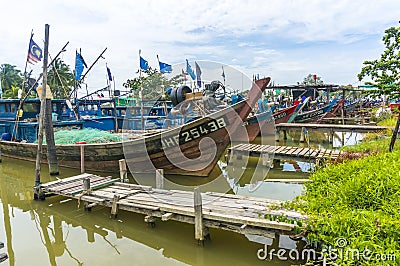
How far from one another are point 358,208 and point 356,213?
32cm

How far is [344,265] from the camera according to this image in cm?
268

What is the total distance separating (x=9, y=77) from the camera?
Answer: 40.6 meters

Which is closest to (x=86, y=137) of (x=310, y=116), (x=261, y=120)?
(x=261, y=120)

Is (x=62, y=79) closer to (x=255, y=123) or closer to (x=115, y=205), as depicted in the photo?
(x=255, y=123)

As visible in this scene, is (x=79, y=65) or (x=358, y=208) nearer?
(x=358, y=208)

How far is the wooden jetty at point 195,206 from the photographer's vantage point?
4.25 m

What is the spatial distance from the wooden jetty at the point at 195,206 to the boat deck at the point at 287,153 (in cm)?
449

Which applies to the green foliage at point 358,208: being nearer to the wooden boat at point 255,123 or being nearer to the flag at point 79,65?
the wooden boat at point 255,123

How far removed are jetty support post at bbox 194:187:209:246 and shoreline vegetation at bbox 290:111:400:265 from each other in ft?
4.60

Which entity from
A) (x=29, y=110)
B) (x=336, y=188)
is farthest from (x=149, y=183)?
(x=29, y=110)

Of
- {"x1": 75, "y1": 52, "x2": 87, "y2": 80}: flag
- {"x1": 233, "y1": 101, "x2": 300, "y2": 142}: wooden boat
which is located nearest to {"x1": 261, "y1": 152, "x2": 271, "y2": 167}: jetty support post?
{"x1": 233, "y1": 101, "x2": 300, "y2": 142}: wooden boat

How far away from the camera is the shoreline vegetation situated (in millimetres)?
2762

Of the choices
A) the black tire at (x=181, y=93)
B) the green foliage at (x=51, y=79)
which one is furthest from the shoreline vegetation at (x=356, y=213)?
the green foliage at (x=51, y=79)

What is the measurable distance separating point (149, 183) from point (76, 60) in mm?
11356
